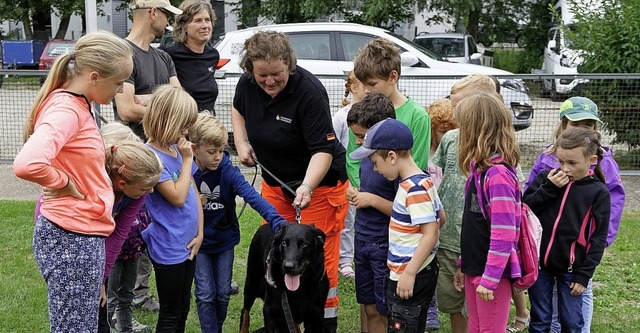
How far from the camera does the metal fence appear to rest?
937cm

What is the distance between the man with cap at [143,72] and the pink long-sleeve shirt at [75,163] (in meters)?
1.33

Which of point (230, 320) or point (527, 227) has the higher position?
point (527, 227)

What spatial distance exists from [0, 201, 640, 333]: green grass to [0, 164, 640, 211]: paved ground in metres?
1.44

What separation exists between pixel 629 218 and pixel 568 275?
4241 millimetres

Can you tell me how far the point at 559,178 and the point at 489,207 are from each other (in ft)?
1.76

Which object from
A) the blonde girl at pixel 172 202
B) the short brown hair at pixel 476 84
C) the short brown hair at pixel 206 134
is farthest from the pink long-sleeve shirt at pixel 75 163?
the short brown hair at pixel 476 84

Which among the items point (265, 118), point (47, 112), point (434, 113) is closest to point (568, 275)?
point (434, 113)

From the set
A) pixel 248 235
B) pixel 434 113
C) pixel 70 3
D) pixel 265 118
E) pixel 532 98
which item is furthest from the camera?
pixel 70 3

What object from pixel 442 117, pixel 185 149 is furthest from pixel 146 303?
pixel 442 117

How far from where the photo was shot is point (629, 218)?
771 cm

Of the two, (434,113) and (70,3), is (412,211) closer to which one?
(434,113)

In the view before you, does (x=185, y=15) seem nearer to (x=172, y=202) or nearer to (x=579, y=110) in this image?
(x=172, y=202)

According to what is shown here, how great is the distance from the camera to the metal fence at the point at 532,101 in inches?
369

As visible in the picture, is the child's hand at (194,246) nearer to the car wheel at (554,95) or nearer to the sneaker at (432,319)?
the sneaker at (432,319)
